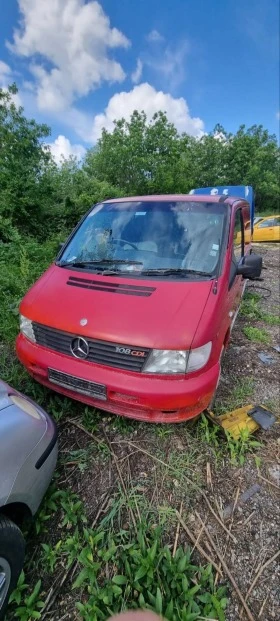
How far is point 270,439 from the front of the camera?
7.36 ft

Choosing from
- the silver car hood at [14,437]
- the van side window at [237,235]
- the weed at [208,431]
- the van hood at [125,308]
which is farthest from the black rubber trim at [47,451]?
the van side window at [237,235]

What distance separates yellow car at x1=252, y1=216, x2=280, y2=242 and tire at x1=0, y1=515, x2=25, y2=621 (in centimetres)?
1425

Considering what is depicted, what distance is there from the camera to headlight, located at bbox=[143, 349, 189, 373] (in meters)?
1.76

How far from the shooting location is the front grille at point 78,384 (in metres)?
1.87

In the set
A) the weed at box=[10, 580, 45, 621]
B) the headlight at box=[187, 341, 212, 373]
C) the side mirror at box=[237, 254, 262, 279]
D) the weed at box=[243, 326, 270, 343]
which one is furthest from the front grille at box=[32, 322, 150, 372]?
the weed at box=[243, 326, 270, 343]

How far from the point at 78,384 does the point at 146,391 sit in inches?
19.9

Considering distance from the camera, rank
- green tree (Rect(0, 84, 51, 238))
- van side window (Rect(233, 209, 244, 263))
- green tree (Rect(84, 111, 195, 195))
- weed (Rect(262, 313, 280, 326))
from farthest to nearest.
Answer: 1. green tree (Rect(84, 111, 195, 195))
2. green tree (Rect(0, 84, 51, 238))
3. weed (Rect(262, 313, 280, 326))
4. van side window (Rect(233, 209, 244, 263))

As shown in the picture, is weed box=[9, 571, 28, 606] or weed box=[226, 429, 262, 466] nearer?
weed box=[9, 571, 28, 606]

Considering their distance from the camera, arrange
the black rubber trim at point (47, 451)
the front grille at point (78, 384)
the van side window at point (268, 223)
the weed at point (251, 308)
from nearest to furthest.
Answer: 1. the black rubber trim at point (47, 451)
2. the front grille at point (78, 384)
3. the weed at point (251, 308)
4. the van side window at point (268, 223)

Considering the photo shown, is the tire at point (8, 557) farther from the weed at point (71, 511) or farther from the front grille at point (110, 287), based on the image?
the front grille at point (110, 287)

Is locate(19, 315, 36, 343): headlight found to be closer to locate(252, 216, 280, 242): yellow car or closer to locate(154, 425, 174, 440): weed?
locate(154, 425, 174, 440): weed

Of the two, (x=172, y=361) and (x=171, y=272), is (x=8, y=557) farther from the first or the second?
(x=171, y=272)

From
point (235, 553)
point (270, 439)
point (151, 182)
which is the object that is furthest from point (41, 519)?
point (151, 182)

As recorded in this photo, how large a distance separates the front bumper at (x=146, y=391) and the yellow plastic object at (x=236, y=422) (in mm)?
444
